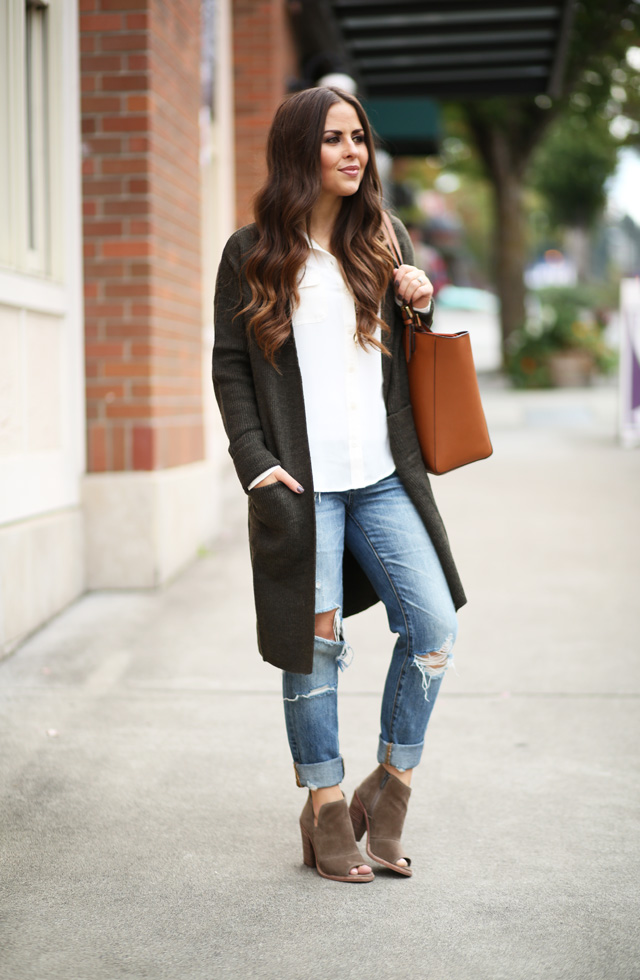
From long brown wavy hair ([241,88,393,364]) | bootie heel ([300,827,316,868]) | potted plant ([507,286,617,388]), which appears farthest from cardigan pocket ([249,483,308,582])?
potted plant ([507,286,617,388])

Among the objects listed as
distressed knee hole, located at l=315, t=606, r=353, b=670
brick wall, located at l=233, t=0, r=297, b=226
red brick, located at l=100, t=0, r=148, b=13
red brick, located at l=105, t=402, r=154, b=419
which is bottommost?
distressed knee hole, located at l=315, t=606, r=353, b=670

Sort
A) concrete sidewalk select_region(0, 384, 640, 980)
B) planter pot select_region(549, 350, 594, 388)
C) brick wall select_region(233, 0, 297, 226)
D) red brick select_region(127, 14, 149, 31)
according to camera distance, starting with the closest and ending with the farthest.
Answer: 1. concrete sidewalk select_region(0, 384, 640, 980)
2. red brick select_region(127, 14, 149, 31)
3. brick wall select_region(233, 0, 297, 226)
4. planter pot select_region(549, 350, 594, 388)

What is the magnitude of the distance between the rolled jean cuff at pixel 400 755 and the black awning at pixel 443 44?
7.77 meters

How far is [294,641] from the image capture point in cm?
270

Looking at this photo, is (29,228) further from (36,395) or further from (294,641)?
(294,641)

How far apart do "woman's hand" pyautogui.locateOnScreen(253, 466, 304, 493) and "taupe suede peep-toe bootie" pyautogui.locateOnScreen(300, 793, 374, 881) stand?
83cm

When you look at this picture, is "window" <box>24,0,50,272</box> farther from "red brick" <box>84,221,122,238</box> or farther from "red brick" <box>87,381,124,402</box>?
"red brick" <box>87,381,124,402</box>

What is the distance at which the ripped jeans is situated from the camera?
2.76m

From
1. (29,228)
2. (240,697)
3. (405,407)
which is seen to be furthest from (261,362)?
(29,228)

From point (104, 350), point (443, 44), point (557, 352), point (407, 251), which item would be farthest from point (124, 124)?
point (557, 352)

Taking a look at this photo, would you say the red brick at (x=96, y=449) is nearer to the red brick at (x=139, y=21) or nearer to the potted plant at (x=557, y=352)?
the red brick at (x=139, y=21)

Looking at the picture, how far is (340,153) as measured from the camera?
8.90 feet

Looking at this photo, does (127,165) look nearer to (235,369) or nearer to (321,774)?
(235,369)

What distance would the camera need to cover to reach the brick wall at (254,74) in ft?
29.9
